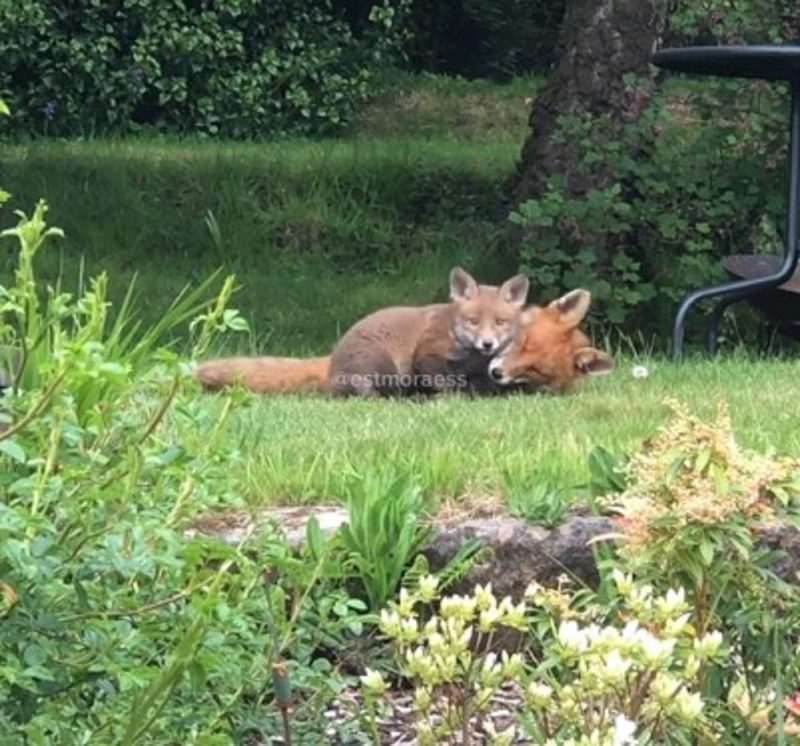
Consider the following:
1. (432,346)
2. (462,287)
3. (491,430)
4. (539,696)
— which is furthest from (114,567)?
(462,287)

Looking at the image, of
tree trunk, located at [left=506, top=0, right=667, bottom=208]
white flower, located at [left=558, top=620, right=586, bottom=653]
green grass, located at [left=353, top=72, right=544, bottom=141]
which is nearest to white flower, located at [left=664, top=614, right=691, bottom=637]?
white flower, located at [left=558, top=620, right=586, bottom=653]

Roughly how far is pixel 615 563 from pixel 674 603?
32 cm

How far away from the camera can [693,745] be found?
252cm

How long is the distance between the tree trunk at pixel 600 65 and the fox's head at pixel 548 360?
2.44 meters

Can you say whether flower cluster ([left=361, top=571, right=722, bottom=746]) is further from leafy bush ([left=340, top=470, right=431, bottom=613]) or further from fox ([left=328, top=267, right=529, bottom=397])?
fox ([left=328, top=267, right=529, bottom=397])

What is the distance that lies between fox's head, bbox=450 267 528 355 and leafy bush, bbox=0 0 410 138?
6.91 metres

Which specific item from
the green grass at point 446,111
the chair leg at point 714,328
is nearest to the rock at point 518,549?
the chair leg at point 714,328

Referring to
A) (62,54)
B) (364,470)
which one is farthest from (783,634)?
(62,54)

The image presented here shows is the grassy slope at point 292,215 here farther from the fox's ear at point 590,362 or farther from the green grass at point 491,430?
the green grass at point 491,430

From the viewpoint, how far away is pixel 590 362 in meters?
6.23

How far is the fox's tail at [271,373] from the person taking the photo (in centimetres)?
599

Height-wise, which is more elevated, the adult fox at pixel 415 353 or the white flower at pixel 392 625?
the white flower at pixel 392 625

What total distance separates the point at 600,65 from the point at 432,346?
2852 mm

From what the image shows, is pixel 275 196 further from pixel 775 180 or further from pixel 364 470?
pixel 364 470
